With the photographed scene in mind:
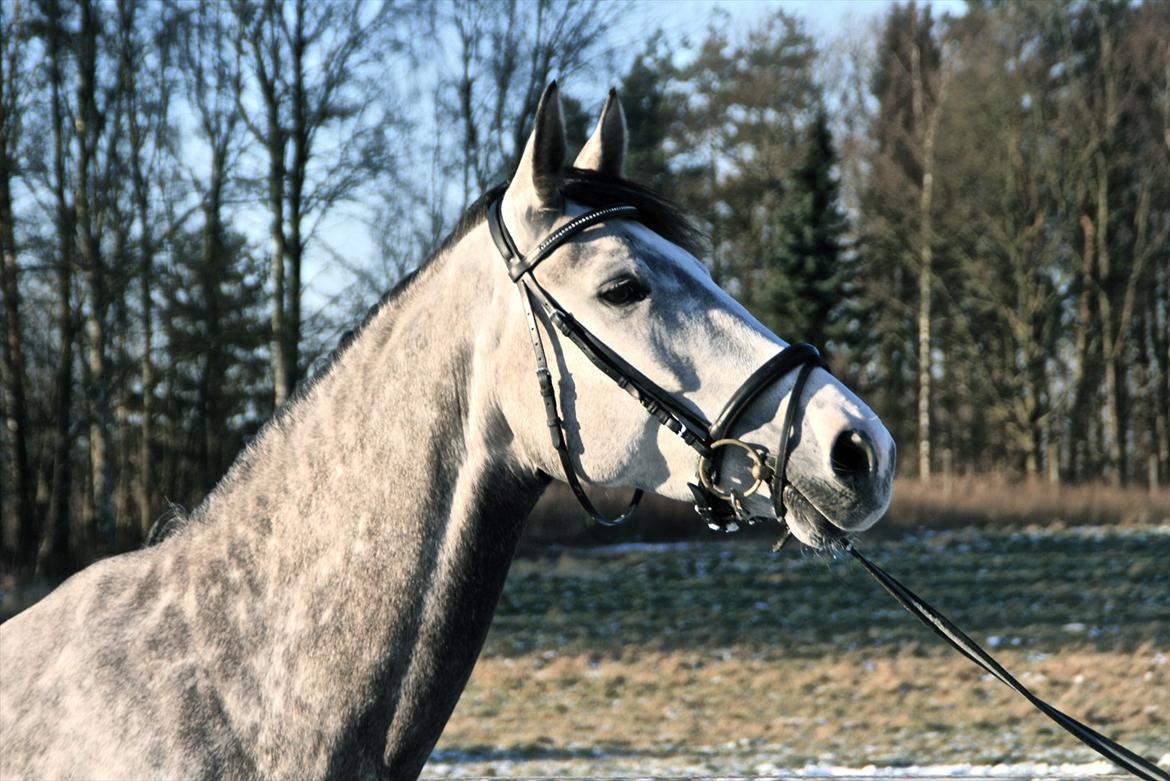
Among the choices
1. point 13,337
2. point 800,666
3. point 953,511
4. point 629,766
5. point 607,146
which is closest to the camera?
point 607,146

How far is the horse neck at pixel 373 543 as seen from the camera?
6.64ft

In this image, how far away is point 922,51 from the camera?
3284 cm

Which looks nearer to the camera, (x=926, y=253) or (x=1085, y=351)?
(x=1085, y=351)

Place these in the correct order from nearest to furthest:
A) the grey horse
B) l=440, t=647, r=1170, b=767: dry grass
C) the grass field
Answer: the grey horse → the grass field → l=440, t=647, r=1170, b=767: dry grass

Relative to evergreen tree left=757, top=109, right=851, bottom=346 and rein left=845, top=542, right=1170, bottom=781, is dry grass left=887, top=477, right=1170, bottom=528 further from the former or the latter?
rein left=845, top=542, right=1170, bottom=781

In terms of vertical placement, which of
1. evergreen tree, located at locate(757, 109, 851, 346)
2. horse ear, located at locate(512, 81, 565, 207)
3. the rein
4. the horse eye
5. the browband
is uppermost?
evergreen tree, located at locate(757, 109, 851, 346)

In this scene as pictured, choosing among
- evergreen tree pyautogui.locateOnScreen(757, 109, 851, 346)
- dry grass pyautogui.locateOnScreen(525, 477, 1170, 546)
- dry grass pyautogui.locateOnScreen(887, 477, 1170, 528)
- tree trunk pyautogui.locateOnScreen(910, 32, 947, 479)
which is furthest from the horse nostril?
tree trunk pyautogui.locateOnScreen(910, 32, 947, 479)

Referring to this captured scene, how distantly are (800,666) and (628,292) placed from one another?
9676 mm

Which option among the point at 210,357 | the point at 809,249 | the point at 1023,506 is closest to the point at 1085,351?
the point at 1023,506

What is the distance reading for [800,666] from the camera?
11047mm

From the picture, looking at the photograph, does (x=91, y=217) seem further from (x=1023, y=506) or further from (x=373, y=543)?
(x=1023, y=506)

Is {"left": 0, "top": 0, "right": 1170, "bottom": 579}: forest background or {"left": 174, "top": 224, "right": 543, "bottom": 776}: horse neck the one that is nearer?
{"left": 174, "top": 224, "right": 543, "bottom": 776}: horse neck

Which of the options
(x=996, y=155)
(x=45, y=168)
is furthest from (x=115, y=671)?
(x=996, y=155)

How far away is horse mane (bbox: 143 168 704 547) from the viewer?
2225mm
